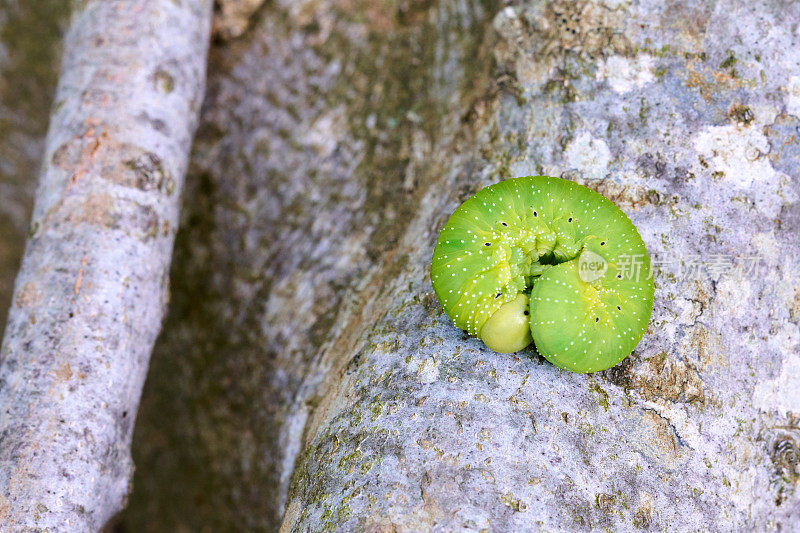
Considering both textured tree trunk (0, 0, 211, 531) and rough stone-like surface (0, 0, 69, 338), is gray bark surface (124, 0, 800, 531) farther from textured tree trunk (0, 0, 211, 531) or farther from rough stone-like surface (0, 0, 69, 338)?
rough stone-like surface (0, 0, 69, 338)

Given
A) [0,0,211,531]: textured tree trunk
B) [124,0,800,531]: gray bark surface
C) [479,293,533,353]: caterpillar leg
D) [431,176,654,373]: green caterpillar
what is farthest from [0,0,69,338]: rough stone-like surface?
[479,293,533,353]: caterpillar leg

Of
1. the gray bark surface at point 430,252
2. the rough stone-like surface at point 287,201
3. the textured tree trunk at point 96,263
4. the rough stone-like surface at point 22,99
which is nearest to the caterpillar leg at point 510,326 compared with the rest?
the gray bark surface at point 430,252

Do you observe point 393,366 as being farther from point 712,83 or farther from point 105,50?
point 105,50

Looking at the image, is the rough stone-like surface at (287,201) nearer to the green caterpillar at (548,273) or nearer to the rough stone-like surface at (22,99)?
the green caterpillar at (548,273)

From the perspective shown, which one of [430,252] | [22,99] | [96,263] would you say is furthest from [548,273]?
[22,99]

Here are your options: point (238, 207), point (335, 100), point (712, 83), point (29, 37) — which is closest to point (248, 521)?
point (238, 207)
